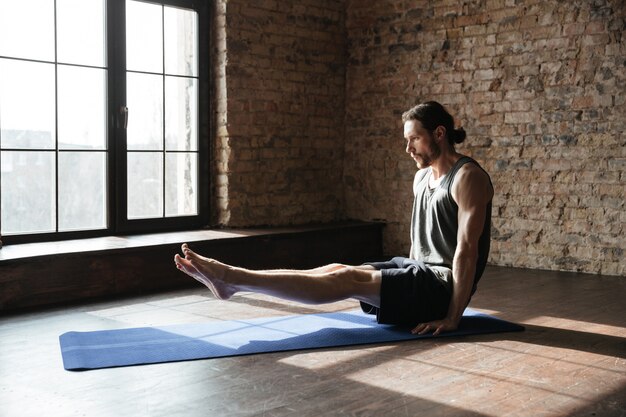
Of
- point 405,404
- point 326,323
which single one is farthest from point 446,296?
point 405,404

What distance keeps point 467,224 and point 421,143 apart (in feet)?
1.67

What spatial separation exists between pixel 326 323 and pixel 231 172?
2.78 m

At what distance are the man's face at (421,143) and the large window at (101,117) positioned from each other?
9.39 feet

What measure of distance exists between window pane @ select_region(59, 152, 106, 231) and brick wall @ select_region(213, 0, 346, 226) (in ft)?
3.74

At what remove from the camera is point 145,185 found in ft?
20.4

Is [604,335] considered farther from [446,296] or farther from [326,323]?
[326,323]

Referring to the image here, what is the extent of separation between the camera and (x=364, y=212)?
7.64 m

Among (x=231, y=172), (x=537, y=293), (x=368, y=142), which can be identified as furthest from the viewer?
(x=368, y=142)

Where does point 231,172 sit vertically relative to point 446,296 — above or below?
above

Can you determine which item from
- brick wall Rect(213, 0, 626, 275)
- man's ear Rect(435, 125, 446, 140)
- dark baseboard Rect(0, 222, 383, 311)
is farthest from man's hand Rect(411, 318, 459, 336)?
brick wall Rect(213, 0, 626, 275)

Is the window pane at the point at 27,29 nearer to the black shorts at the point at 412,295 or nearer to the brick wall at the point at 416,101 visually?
the brick wall at the point at 416,101

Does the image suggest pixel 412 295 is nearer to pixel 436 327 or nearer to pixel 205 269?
pixel 436 327

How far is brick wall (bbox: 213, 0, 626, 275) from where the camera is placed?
6152mm

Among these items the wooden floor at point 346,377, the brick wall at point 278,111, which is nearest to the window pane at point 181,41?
the brick wall at point 278,111
